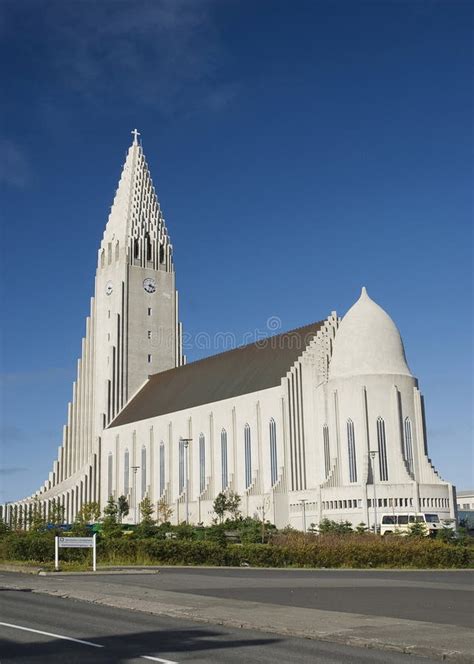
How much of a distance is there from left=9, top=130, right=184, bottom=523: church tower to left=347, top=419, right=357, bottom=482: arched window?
125 ft

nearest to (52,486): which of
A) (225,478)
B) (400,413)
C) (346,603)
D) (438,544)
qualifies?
(225,478)

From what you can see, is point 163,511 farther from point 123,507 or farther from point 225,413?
point 225,413

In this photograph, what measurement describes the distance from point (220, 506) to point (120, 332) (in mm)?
34364

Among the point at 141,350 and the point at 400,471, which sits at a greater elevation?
the point at 141,350

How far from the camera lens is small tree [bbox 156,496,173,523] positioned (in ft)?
260

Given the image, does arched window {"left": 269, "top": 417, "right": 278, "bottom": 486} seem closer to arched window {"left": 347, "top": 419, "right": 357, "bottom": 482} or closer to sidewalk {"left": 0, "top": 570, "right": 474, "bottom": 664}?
arched window {"left": 347, "top": 419, "right": 357, "bottom": 482}

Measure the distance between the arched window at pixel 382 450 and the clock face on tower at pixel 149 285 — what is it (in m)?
43.8

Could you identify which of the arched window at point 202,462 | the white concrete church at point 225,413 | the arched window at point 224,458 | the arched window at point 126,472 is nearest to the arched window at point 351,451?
the white concrete church at point 225,413

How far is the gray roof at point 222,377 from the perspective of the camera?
76688 mm

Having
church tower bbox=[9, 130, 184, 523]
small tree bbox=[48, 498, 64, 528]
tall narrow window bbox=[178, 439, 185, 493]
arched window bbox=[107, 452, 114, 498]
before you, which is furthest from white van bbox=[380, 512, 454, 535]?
church tower bbox=[9, 130, 184, 523]

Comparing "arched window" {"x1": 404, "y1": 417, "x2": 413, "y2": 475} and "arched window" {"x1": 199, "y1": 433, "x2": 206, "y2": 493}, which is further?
"arched window" {"x1": 199, "y1": 433, "x2": 206, "y2": 493}

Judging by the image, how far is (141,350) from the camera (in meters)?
101

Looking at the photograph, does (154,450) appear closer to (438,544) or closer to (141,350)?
(141,350)

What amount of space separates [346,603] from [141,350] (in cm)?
8400
